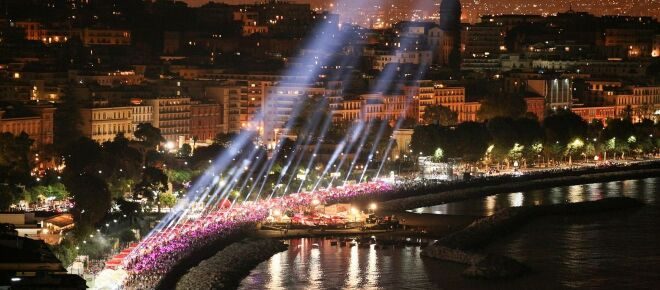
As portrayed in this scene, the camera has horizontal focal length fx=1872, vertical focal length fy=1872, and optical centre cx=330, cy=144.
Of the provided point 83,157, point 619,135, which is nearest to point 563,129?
point 619,135

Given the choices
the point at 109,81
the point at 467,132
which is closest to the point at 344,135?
the point at 467,132

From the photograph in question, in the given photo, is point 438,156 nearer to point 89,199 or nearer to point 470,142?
point 470,142

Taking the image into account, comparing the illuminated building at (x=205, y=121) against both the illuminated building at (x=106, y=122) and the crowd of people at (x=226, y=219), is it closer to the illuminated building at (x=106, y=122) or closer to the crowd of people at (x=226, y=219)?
the illuminated building at (x=106, y=122)

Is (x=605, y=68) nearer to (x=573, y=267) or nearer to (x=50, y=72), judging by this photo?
(x=50, y=72)

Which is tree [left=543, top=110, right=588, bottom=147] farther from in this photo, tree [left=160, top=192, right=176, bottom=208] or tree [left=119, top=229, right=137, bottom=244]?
tree [left=119, top=229, right=137, bottom=244]

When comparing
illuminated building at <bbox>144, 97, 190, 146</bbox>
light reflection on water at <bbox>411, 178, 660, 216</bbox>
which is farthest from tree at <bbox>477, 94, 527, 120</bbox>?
illuminated building at <bbox>144, 97, 190, 146</bbox>
